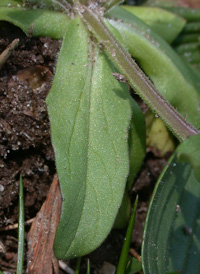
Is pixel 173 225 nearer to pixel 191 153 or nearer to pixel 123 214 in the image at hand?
pixel 123 214

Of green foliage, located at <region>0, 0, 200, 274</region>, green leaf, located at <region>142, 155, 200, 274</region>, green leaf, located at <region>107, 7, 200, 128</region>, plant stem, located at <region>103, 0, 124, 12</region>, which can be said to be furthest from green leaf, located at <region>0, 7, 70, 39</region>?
green leaf, located at <region>142, 155, 200, 274</region>

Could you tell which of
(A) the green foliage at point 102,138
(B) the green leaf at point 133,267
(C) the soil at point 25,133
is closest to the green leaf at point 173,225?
(A) the green foliage at point 102,138

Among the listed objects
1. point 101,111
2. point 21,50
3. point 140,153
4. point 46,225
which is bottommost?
point 46,225

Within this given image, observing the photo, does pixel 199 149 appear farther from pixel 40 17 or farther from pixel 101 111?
pixel 40 17


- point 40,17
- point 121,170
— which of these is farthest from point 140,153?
point 40,17

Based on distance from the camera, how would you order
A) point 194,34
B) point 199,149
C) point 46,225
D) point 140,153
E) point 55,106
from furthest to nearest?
1. point 194,34
2. point 140,153
3. point 46,225
4. point 55,106
5. point 199,149

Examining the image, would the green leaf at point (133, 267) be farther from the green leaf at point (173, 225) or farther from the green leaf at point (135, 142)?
the green leaf at point (135, 142)

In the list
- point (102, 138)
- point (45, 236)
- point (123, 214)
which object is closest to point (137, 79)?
point (102, 138)
